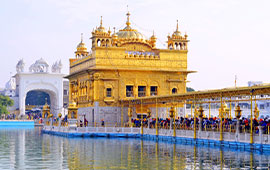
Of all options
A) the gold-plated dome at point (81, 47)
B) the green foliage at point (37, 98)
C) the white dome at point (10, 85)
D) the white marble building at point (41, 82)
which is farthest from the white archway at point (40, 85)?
the gold-plated dome at point (81, 47)

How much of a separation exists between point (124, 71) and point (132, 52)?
1877 mm

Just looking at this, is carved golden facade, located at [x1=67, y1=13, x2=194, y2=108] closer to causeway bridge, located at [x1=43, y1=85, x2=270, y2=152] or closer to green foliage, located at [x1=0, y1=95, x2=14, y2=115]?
causeway bridge, located at [x1=43, y1=85, x2=270, y2=152]

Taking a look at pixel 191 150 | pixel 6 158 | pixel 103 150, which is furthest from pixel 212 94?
pixel 6 158

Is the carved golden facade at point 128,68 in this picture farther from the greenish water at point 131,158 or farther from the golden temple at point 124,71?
the greenish water at point 131,158

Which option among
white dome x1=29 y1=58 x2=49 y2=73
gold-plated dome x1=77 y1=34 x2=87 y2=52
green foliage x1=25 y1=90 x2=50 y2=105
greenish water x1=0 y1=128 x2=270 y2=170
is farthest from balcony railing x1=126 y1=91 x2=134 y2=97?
green foliage x1=25 y1=90 x2=50 y2=105

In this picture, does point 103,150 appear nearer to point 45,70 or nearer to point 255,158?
point 255,158

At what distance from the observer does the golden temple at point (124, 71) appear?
41219mm

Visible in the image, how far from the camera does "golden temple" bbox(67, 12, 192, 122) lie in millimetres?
41219

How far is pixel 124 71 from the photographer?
137 feet

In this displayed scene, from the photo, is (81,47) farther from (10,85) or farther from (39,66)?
(10,85)

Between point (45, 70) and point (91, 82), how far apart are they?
41.2 metres

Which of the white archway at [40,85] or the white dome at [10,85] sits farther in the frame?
the white dome at [10,85]

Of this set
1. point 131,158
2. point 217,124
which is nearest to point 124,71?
point 217,124

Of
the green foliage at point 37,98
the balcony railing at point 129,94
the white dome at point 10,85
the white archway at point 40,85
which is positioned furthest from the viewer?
the white dome at point 10,85
